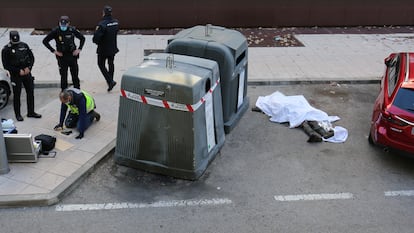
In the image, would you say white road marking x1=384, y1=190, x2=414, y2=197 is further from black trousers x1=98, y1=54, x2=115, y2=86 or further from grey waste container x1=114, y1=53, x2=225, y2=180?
black trousers x1=98, y1=54, x2=115, y2=86

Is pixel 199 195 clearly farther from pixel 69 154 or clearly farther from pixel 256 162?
pixel 69 154

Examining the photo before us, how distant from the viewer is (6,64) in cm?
767

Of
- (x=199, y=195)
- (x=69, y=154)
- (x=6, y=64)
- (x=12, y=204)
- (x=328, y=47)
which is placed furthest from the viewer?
(x=328, y=47)

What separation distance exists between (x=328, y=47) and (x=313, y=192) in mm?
7896

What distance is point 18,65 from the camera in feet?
25.2

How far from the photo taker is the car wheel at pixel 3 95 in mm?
8601

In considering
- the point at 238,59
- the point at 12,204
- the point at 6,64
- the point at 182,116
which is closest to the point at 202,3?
the point at 238,59

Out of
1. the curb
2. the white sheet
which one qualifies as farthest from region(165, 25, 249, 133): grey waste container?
the curb

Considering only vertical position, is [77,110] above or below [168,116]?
below

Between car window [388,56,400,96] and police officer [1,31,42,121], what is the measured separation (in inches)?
235

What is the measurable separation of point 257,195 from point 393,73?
3.55 meters

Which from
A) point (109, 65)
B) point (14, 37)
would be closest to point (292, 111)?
point (109, 65)

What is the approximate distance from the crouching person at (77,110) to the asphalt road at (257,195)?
0.82m

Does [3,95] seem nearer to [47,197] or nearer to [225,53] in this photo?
[47,197]
